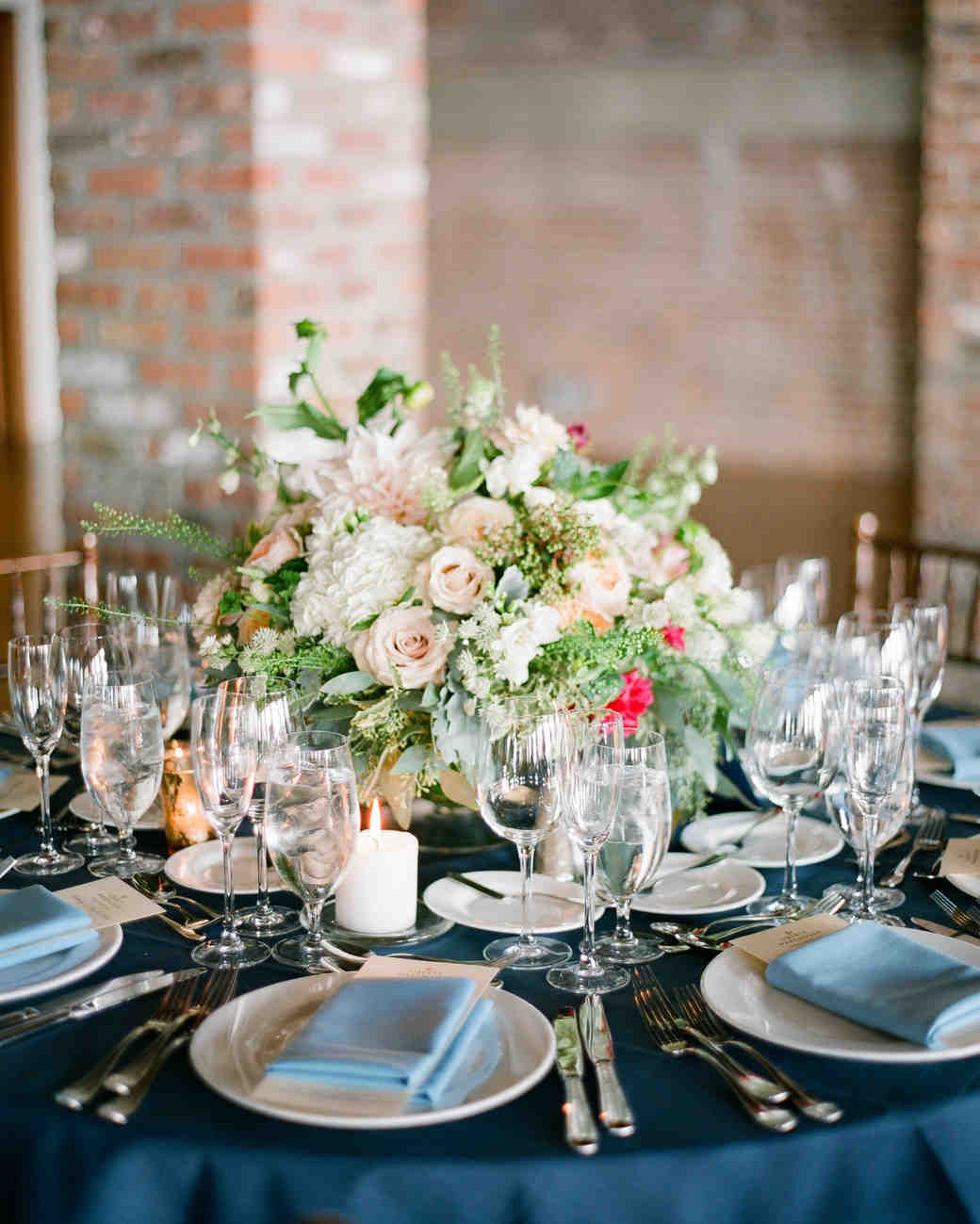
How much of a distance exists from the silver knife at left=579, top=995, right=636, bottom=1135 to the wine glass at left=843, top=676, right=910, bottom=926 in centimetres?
36

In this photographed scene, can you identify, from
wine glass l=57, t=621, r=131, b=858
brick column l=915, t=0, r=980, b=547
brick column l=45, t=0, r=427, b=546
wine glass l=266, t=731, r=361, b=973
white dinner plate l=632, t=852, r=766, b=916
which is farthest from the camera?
brick column l=915, t=0, r=980, b=547

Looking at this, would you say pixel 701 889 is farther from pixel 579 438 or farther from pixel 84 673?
pixel 84 673

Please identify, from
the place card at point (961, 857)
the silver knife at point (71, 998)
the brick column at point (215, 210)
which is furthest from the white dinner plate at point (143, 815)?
the brick column at point (215, 210)

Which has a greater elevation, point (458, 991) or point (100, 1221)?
point (458, 991)

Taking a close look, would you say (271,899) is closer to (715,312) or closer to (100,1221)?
(100,1221)

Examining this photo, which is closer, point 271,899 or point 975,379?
point 271,899

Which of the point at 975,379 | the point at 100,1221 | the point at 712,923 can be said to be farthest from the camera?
the point at 975,379

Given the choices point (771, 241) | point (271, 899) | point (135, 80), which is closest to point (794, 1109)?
point (271, 899)

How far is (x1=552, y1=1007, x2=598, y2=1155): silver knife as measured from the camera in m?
1.18

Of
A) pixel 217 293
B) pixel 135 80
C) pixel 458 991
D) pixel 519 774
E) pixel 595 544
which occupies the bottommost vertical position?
pixel 458 991

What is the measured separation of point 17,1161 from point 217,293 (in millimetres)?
2615

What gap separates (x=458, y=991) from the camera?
1350 millimetres

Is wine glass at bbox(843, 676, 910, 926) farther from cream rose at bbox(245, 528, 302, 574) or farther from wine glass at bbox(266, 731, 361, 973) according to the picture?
cream rose at bbox(245, 528, 302, 574)

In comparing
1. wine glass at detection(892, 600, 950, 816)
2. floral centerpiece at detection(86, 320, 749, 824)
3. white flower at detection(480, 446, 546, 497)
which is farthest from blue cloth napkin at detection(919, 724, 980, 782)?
white flower at detection(480, 446, 546, 497)
